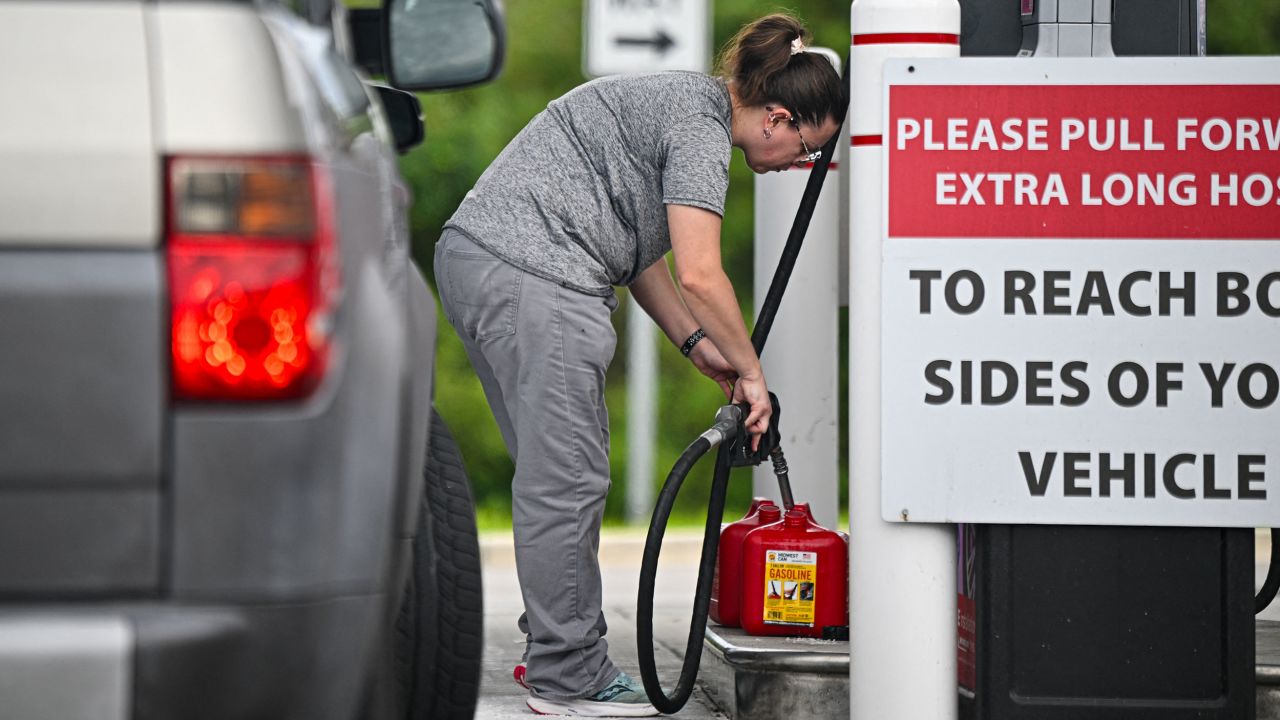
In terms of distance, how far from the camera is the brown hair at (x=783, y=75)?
387 centimetres

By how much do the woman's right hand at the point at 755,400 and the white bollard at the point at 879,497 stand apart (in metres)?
0.71

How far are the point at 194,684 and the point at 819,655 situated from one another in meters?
2.32

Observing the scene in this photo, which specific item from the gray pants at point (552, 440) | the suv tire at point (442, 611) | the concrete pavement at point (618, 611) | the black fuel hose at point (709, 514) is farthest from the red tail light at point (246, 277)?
the concrete pavement at point (618, 611)

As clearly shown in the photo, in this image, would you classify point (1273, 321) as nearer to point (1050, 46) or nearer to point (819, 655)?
point (1050, 46)

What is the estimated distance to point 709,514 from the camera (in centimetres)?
400

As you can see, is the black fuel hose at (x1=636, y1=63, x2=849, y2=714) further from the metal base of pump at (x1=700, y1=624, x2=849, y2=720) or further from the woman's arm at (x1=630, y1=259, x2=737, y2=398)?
the woman's arm at (x1=630, y1=259, x2=737, y2=398)

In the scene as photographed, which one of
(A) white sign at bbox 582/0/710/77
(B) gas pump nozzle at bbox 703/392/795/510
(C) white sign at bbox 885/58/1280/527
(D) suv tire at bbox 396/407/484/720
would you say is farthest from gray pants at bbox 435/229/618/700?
(A) white sign at bbox 582/0/710/77

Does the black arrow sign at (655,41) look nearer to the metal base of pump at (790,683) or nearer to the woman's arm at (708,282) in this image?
the woman's arm at (708,282)

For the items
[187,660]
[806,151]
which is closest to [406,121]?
[806,151]

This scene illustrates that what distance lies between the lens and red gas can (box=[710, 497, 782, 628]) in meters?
4.18

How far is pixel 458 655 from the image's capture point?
289cm

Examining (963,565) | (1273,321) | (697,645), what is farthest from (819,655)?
(1273,321)

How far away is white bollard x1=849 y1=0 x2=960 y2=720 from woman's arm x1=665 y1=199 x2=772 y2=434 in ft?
1.86

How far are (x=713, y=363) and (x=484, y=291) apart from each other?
0.68m
